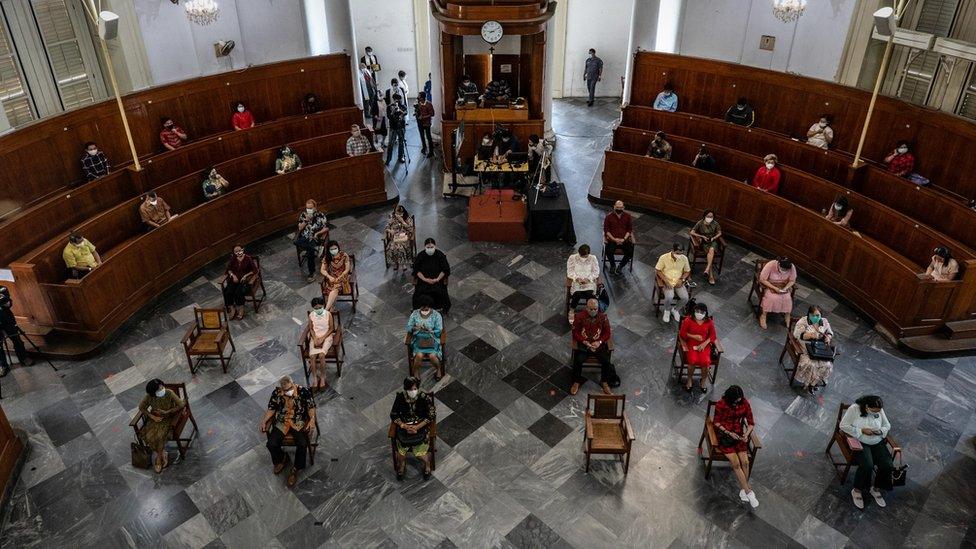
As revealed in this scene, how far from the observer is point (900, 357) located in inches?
316

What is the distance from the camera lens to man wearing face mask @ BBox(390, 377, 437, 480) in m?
6.18

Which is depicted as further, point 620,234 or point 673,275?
point 620,234

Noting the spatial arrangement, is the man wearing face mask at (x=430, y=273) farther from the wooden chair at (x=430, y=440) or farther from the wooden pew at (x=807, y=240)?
the wooden pew at (x=807, y=240)

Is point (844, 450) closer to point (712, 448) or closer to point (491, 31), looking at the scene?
point (712, 448)

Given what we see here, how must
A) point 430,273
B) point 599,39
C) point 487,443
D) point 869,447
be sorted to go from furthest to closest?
point 599,39, point 430,273, point 487,443, point 869,447

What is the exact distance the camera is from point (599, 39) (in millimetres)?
16578

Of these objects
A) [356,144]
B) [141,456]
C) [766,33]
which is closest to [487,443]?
[141,456]

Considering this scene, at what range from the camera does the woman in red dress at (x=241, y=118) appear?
38.5 ft

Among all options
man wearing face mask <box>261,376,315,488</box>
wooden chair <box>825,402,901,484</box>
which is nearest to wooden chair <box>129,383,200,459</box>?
man wearing face mask <box>261,376,315,488</box>

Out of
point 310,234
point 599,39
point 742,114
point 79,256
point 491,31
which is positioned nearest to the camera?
point 79,256

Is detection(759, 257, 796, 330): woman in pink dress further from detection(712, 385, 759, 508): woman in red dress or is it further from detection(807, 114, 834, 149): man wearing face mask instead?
detection(807, 114, 834, 149): man wearing face mask

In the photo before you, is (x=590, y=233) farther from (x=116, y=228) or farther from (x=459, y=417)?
(x=116, y=228)

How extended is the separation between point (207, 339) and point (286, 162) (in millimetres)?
4161

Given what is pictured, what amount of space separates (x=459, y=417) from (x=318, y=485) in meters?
1.58
